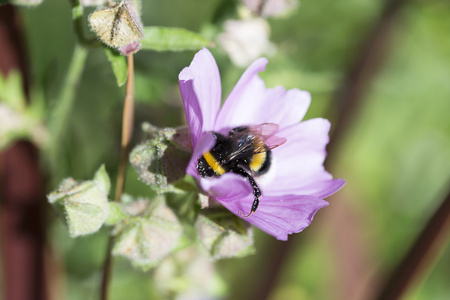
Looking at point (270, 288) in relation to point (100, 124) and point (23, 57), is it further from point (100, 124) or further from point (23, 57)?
point (23, 57)

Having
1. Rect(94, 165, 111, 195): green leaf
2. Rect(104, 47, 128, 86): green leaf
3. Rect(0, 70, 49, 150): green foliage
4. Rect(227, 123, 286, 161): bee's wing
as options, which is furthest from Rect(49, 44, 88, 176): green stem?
Rect(227, 123, 286, 161): bee's wing

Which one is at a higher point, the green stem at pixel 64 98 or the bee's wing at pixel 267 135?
the bee's wing at pixel 267 135

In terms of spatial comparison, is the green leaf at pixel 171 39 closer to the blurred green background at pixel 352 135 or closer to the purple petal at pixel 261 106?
the purple petal at pixel 261 106

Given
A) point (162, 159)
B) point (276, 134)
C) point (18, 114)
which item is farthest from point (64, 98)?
point (276, 134)

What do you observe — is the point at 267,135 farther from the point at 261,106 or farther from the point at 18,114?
the point at 18,114

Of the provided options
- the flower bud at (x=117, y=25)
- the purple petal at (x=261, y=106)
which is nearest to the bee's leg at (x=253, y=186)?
the purple petal at (x=261, y=106)

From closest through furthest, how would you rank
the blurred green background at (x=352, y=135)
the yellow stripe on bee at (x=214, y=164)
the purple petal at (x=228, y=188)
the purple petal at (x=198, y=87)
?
the purple petal at (x=228, y=188), the purple petal at (x=198, y=87), the yellow stripe on bee at (x=214, y=164), the blurred green background at (x=352, y=135)

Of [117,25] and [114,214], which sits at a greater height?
[117,25]

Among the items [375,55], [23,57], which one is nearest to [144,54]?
[23,57]
